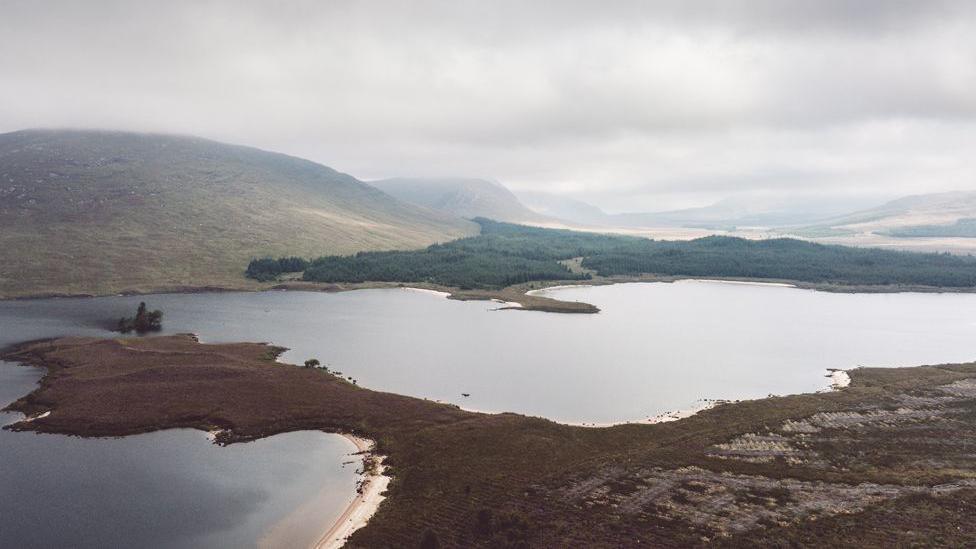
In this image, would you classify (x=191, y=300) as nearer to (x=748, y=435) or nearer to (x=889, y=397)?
Answer: (x=748, y=435)

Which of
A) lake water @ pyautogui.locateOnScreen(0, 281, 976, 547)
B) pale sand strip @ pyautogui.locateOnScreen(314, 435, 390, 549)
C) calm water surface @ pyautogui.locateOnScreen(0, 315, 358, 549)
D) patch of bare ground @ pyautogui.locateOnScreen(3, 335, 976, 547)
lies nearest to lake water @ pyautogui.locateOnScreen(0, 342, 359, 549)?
calm water surface @ pyautogui.locateOnScreen(0, 315, 358, 549)

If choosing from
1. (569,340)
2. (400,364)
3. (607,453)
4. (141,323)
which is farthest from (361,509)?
(141,323)

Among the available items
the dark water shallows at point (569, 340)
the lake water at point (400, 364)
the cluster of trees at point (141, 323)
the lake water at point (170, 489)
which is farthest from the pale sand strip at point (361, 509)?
the cluster of trees at point (141, 323)

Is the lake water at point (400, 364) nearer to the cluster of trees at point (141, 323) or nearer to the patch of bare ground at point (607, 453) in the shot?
the cluster of trees at point (141, 323)

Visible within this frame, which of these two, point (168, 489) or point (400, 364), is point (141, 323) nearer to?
point (400, 364)

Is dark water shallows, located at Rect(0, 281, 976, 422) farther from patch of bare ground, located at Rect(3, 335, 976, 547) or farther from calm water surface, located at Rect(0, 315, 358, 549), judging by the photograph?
calm water surface, located at Rect(0, 315, 358, 549)
